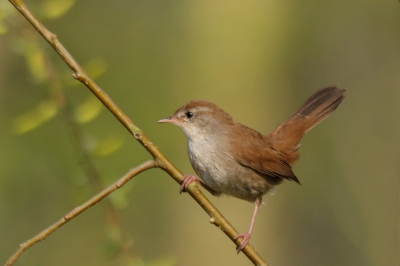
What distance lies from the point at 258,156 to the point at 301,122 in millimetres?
865

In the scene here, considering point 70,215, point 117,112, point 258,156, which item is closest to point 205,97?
point 258,156

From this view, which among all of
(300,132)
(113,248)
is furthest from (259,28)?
(113,248)

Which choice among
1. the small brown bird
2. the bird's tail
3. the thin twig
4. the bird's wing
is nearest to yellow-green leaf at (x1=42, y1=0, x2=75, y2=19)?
the thin twig

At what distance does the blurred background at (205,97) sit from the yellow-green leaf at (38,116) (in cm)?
1

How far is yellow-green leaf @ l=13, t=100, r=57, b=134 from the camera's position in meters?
2.24

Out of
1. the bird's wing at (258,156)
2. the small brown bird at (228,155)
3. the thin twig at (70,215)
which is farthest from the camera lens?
the bird's wing at (258,156)

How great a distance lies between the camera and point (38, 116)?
2281mm

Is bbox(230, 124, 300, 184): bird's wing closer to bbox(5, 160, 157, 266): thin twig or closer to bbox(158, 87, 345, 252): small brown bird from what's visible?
bbox(158, 87, 345, 252): small brown bird

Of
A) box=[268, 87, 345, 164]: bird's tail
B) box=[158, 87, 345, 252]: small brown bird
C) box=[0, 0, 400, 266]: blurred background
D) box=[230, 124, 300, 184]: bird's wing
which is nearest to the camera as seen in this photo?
box=[158, 87, 345, 252]: small brown bird

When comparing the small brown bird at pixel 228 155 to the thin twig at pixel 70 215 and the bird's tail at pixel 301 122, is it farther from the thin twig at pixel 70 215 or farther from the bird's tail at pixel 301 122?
the thin twig at pixel 70 215

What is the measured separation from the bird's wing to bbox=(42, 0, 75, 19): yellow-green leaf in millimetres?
1914

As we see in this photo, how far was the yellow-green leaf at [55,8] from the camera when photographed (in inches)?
91.3

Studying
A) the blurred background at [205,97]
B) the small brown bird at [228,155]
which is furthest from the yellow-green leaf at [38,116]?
the small brown bird at [228,155]

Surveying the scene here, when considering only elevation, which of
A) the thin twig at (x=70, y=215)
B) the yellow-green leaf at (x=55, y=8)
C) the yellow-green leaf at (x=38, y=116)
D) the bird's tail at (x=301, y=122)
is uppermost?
the yellow-green leaf at (x=55, y=8)
